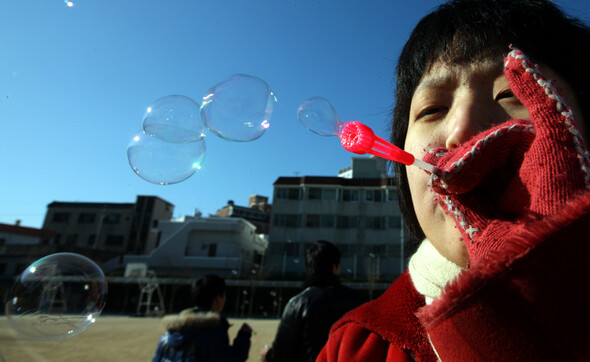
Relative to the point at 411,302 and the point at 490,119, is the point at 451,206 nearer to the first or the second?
the point at 490,119

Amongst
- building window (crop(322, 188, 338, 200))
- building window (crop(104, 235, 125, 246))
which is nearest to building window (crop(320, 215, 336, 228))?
building window (crop(322, 188, 338, 200))

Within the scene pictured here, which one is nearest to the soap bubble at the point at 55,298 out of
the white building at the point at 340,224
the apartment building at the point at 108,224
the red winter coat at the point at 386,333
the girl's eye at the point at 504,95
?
the red winter coat at the point at 386,333

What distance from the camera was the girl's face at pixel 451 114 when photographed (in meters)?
0.86

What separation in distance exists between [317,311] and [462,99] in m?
2.55

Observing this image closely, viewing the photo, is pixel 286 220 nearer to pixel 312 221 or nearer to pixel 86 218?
pixel 312 221

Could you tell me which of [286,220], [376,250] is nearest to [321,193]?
[286,220]

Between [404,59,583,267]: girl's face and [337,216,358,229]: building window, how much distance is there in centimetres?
3454

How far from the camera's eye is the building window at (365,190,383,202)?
35156 millimetres

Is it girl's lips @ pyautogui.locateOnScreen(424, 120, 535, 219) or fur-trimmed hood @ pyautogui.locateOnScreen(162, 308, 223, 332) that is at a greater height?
girl's lips @ pyautogui.locateOnScreen(424, 120, 535, 219)

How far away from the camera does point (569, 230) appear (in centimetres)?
50

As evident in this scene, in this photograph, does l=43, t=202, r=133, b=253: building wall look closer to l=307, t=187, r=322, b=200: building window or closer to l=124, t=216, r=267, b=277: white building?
l=124, t=216, r=267, b=277: white building

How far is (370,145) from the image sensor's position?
971 mm

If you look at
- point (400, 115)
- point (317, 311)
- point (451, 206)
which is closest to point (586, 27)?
point (400, 115)

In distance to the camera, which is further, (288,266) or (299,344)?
(288,266)
